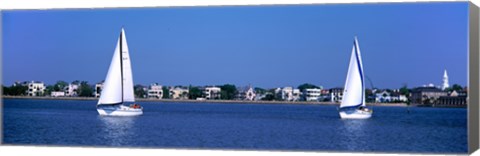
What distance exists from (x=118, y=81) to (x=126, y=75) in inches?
45.9

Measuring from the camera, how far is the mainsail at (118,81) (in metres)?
22.7

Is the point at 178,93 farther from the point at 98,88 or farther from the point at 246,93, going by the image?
the point at 98,88

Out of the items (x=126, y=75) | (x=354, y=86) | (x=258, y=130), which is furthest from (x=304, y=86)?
(x=126, y=75)

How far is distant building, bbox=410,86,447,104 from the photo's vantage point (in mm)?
18891

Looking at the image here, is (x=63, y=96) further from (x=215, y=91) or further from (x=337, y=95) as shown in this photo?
(x=337, y=95)

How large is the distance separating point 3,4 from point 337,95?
7.55 meters

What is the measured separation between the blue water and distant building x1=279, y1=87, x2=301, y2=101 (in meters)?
0.83

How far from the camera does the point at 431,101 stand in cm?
1969

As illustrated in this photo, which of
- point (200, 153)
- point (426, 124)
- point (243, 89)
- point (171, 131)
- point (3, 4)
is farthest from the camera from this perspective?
point (426, 124)

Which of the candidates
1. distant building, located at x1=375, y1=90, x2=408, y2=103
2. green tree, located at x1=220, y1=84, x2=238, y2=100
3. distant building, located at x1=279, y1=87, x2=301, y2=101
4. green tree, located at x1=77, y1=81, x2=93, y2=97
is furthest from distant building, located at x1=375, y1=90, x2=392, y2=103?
green tree, located at x1=77, y1=81, x2=93, y2=97

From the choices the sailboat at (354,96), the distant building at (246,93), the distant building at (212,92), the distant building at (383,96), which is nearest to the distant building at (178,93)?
the distant building at (212,92)

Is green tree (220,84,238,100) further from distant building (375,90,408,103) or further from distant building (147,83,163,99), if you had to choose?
distant building (375,90,408,103)

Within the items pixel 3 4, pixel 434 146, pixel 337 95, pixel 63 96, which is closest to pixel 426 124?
pixel 337 95

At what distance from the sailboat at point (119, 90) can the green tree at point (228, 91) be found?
231 centimetres
